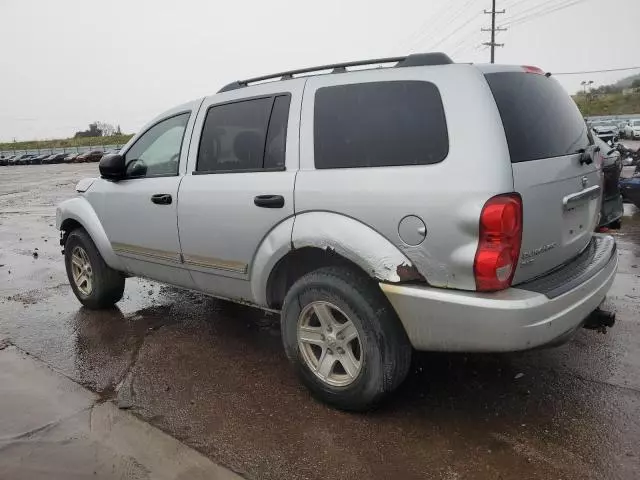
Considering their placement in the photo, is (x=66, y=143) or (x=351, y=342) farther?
(x=66, y=143)

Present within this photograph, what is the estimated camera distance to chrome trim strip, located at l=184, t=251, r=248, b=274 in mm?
3580

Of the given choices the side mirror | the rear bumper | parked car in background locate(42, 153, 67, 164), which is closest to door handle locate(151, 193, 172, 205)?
the side mirror

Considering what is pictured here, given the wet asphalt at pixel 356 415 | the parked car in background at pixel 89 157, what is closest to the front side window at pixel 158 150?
the wet asphalt at pixel 356 415

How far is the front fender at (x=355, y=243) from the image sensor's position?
8.98 feet

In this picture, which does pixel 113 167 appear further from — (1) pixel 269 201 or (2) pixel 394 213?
(2) pixel 394 213

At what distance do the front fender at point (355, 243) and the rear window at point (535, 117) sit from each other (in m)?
0.75

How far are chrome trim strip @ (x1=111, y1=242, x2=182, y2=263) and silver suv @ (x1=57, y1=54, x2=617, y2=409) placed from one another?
21 cm

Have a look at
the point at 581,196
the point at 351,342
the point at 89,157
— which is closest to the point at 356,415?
the point at 351,342

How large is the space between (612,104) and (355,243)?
8037cm

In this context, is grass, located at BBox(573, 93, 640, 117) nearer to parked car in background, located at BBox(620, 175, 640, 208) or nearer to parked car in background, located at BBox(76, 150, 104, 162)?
parked car in background, located at BBox(76, 150, 104, 162)

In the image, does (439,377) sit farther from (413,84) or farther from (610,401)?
(413,84)

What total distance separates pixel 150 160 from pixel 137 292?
204cm

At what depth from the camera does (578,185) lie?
3.03m

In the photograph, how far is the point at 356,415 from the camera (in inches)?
122
